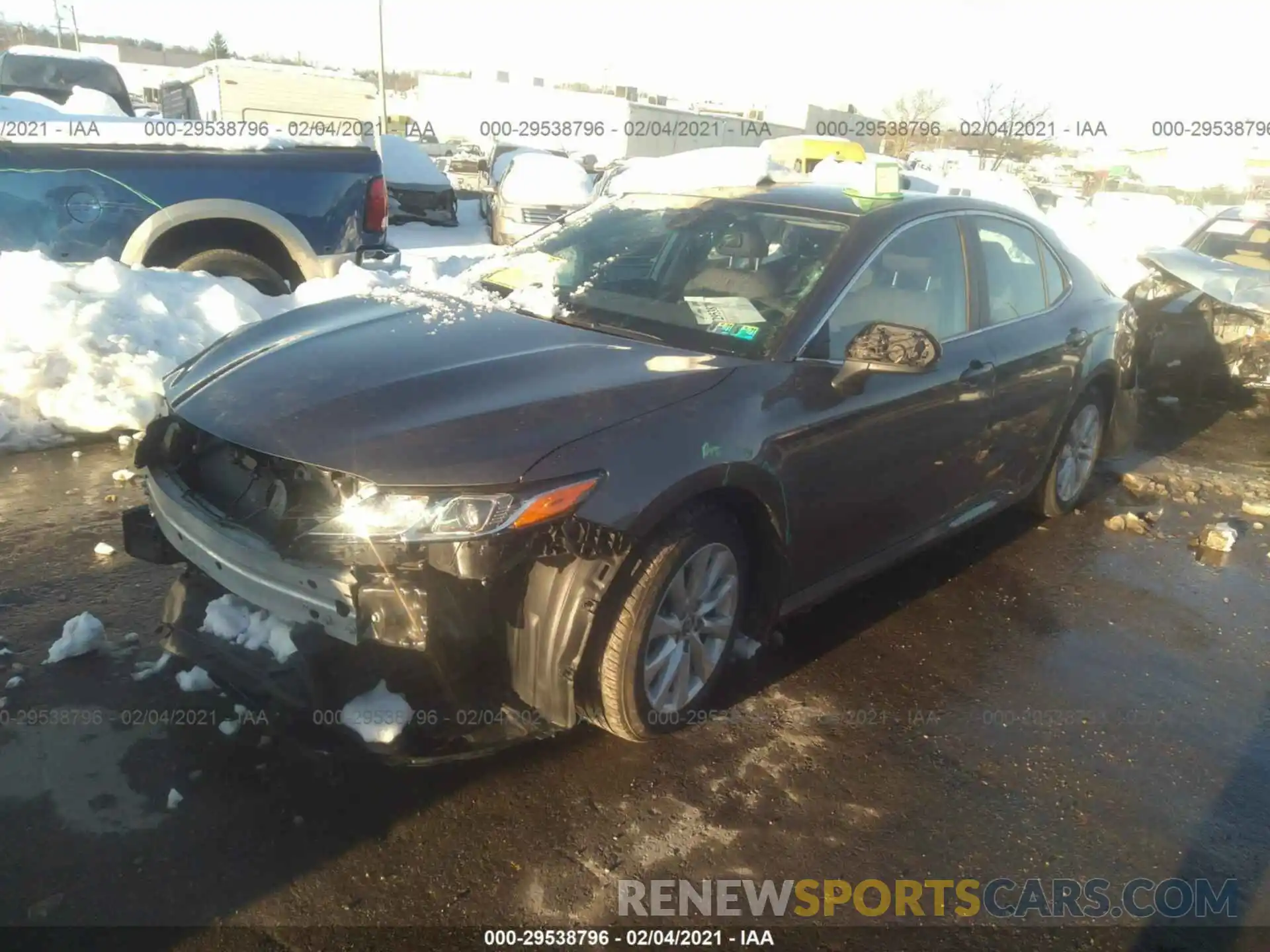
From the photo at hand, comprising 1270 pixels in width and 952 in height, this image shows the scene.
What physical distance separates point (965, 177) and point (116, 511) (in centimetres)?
1977

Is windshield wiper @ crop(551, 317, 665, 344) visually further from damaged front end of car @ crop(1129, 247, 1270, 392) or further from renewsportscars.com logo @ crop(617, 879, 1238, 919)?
damaged front end of car @ crop(1129, 247, 1270, 392)

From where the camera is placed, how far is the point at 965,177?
20531 mm

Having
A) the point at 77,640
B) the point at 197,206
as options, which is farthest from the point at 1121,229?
the point at 77,640

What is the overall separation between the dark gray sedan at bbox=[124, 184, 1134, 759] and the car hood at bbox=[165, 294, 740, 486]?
11 millimetres

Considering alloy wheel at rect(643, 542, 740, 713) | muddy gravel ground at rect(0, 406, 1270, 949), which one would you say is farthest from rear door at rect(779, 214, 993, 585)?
muddy gravel ground at rect(0, 406, 1270, 949)

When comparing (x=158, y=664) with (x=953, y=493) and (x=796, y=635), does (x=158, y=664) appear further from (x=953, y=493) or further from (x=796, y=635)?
(x=953, y=493)

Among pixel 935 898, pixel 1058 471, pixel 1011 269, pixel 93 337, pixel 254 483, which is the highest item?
pixel 1011 269

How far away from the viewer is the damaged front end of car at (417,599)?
8.14 ft

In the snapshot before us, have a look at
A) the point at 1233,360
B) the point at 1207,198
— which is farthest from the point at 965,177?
the point at 1207,198

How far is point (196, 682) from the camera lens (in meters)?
3.19

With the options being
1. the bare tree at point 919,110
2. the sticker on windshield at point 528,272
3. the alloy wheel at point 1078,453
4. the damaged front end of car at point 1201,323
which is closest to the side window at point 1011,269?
the alloy wheel at point 1078,453

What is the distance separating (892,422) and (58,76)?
12576 millimetres

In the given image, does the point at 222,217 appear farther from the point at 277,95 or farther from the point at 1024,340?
the point at 277,95

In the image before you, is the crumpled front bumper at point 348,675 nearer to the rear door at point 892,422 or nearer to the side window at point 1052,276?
the rear door at point 892,422
